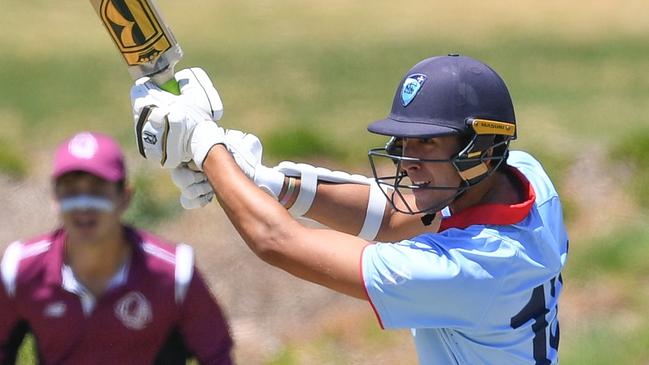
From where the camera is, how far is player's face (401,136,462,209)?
3803mm

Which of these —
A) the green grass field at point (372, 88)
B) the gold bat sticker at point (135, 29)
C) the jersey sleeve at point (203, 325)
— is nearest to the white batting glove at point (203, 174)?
the gold bat sticker at point (135, 29)

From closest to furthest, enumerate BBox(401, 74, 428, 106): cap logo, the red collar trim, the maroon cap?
the maroon cap
the red collar trim
BBox(401, 74, 428, 106): cap logo

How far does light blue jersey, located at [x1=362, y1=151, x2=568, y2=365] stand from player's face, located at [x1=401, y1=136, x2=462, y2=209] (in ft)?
0.32

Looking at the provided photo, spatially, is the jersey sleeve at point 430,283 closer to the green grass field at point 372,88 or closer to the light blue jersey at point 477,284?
the light blue jersey at point 477,284

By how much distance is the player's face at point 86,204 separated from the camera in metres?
3.51

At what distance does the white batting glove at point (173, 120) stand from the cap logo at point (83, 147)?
1.57 feet

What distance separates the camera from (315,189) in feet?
15.1

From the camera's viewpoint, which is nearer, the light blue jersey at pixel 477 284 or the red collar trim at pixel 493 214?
the light blue jersey at pixel 477 284

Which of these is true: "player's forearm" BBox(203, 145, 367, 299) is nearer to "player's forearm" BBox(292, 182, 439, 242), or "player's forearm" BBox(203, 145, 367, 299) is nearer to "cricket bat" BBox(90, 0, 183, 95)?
"cricket bat" BBox(90, 0, 183, 95)

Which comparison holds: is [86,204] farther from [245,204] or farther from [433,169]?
[433,169]

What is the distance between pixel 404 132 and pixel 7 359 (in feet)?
4.31

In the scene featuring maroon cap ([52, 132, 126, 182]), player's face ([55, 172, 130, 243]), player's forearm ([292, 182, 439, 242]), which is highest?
maroon cap ([52, 132, 126, 182])

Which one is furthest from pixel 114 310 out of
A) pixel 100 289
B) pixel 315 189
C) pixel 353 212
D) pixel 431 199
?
pixel 353 212

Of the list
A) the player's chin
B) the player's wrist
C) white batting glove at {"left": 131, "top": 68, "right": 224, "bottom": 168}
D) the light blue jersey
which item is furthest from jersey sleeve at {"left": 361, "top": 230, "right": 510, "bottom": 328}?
the player's wrist
